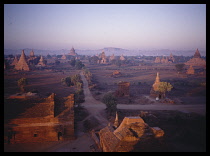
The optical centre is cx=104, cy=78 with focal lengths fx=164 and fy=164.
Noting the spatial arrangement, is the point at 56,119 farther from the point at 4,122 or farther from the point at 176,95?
the point at 176,95

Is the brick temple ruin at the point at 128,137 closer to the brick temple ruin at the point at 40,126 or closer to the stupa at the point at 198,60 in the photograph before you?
the brick temple ruin at the point at 40,126

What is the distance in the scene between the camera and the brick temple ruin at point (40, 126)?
14180 millimetres

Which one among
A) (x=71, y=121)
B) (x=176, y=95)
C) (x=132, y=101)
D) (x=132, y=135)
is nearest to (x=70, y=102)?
(x=71, y=121)

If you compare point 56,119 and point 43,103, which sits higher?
point 43,103

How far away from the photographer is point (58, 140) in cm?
1493

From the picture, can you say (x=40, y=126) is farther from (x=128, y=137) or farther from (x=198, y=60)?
(x=198, y=60)

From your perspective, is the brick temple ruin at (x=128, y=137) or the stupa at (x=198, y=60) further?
the stupa at (x=198, y=60)

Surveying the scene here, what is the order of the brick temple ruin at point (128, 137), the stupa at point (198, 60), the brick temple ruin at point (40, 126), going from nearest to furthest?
the brick temple ruin at point (128, 137) → the brick temple ruin at point (40, 126) → the stupa at point (198, 60)

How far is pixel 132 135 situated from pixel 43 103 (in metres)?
9.77

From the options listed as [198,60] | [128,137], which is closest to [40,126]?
[128,137]

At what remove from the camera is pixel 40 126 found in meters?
14.6

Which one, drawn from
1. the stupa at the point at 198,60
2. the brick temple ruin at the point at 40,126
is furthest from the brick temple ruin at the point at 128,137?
the stupa at the point at 198,60

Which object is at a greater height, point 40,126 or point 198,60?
point 198,60

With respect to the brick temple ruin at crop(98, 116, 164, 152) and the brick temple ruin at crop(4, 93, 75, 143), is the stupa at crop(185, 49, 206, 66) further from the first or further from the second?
the brick temple ruin at crop(4, 93, 75, 143)
